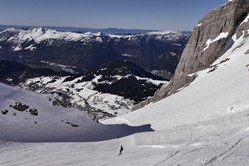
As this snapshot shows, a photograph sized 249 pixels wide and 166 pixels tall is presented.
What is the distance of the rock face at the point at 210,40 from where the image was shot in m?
83.2

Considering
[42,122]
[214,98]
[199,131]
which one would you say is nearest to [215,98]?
[214,98]

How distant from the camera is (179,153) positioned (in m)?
22.3

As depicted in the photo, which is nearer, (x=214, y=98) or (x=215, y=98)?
(x=215, y=98)

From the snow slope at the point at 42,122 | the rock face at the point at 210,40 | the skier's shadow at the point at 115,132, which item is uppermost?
the rock face at the point at 210,40

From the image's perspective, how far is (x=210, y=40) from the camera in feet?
290

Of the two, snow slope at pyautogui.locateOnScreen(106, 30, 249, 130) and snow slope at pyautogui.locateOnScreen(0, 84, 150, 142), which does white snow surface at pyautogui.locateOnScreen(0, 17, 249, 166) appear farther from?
snow slope at pyautogui.locateOnScreen(0, 84, 150, 142)

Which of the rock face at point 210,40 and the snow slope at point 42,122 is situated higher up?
the rock face at point 210,40

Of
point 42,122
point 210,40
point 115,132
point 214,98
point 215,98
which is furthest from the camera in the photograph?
point 210,40

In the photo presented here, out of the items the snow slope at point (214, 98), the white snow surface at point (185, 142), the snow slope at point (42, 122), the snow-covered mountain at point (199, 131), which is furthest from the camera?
the snow slope at point (214, 98)

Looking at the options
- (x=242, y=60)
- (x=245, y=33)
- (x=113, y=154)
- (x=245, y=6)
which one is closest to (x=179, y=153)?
(x=113, y=154)

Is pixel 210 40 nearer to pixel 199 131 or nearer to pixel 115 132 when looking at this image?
pixel 115 132

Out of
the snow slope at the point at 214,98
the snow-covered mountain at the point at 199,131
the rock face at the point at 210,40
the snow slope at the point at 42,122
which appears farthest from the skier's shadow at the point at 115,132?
the rock face at the point at 210,40

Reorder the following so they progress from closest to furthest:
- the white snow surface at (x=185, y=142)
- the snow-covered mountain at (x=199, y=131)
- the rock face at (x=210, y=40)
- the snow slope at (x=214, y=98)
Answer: the white snow surface at (x=185, y=142), the snow-covered mountain at (x=199, y=131), the snow slope at (x=214, y=98), the rock face at (x=210, y=40)

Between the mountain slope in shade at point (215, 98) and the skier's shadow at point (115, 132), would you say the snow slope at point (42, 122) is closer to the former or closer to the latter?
the skier's shadow at point (115, 132)
